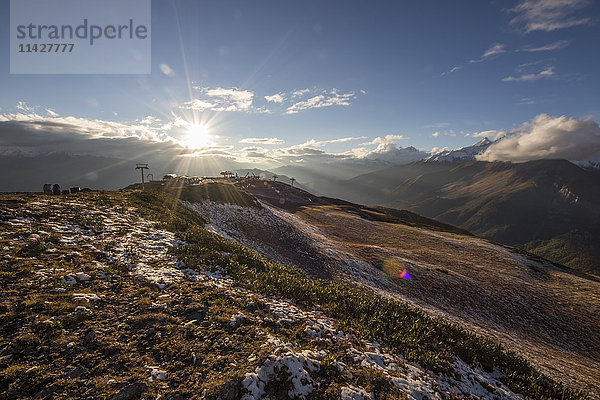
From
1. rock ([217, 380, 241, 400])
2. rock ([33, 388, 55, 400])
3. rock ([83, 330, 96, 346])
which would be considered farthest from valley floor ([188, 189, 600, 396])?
rock ([33, 388, 55, 400])

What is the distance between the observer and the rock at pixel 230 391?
594 centimetres

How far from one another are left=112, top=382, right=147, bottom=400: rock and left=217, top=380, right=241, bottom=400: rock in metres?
1.97

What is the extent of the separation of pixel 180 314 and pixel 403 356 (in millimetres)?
8893

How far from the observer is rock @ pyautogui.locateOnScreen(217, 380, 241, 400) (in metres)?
5.94

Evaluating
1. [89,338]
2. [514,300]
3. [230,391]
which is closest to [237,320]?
[230,391]

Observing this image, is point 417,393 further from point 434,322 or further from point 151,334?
point 151,334

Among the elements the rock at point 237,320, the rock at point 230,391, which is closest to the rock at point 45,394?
the rock at point 230,391

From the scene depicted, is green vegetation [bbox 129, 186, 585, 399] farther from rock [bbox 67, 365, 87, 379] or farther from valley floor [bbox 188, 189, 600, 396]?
valley floor [bbox 188, 189, 600, 396]

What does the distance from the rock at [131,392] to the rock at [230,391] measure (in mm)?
1966

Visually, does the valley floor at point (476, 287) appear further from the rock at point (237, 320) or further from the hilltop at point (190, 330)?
the rock at point (237, 320)

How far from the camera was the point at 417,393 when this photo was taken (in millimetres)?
7262

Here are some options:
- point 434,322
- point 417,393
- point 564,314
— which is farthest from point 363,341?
point 564,314

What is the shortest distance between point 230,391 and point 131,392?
94.2 inches

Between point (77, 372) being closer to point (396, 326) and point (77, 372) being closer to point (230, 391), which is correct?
→ point (230, 391)
